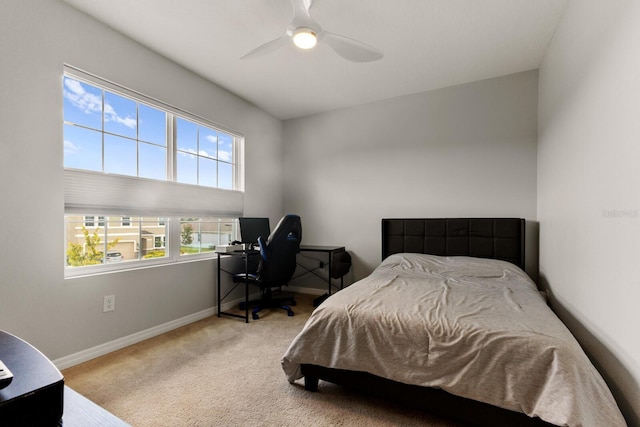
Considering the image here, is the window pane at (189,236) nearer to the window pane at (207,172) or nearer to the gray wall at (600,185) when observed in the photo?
the window pane at (207,172)

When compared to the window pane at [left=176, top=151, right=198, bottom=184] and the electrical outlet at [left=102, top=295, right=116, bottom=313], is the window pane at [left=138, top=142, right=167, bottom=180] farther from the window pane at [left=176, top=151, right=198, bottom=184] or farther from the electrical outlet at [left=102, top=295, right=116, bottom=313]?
Answer: the electrical outlet at [left=102, top=295, right=116, bottom=313]

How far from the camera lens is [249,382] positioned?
6.47 ft

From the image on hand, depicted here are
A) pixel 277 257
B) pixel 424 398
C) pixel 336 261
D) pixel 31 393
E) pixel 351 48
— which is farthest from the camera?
pixel 336 261

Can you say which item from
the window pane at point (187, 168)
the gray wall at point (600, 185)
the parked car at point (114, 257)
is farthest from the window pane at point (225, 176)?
the gray wall at point (600, 185)

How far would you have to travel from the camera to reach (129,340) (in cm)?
251

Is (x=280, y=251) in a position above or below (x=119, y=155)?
below

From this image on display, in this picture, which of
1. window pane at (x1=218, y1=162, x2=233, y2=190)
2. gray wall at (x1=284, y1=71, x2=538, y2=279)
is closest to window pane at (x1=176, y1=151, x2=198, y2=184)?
window pane at (x1=218, y1=162, x2=233, y2=190)

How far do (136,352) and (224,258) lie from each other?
129 centimetres

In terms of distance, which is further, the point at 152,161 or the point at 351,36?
the point at 152,161

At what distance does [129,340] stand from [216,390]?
113 centimetres

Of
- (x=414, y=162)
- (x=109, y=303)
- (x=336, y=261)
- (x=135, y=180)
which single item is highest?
(x=414, y=162)

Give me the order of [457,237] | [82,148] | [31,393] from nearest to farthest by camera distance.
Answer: [31,393], [82,148], [457,237]

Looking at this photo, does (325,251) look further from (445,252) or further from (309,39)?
(309,39)

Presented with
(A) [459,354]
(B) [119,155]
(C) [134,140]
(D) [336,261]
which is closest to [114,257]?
(B) [119,155]
